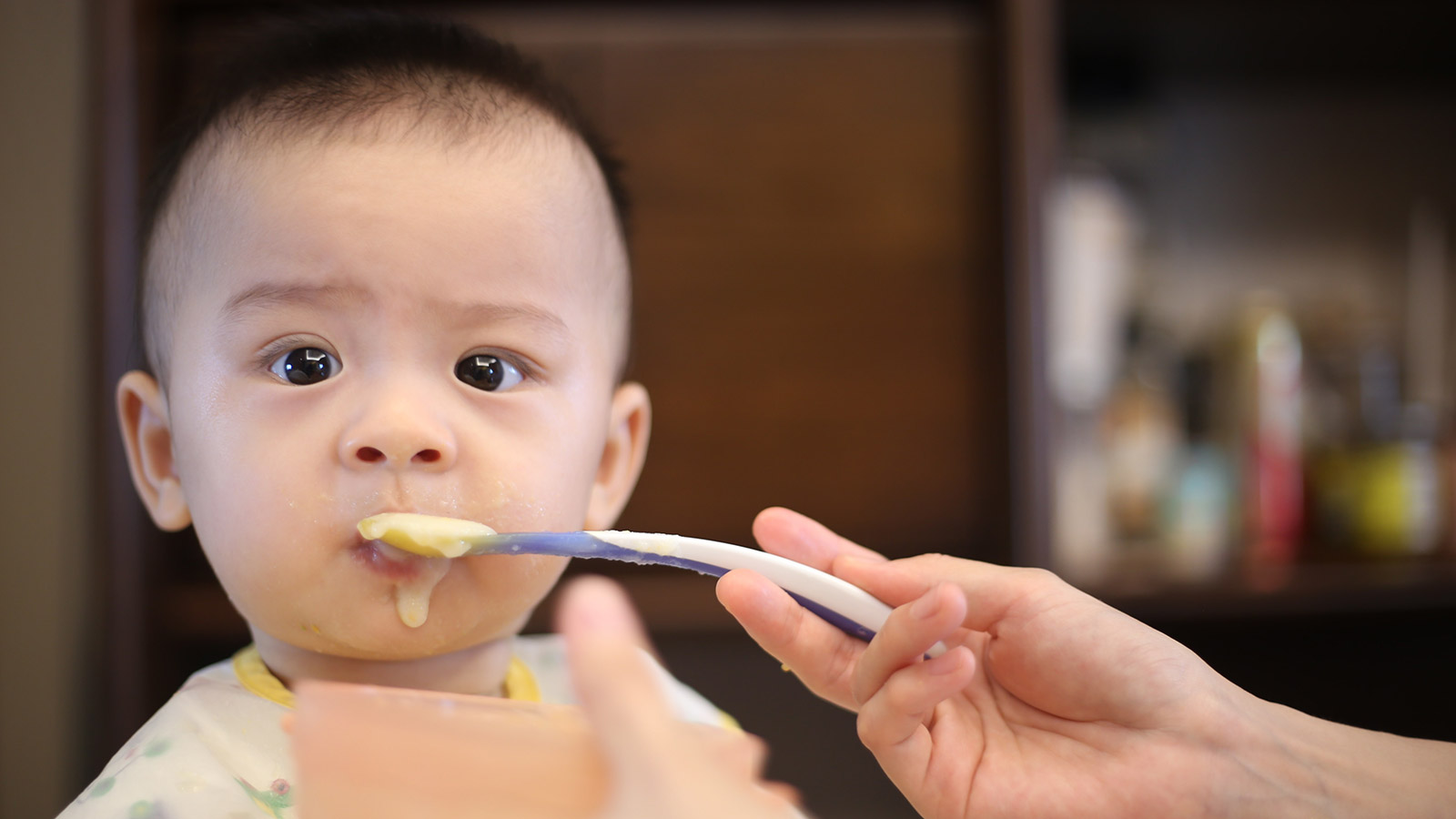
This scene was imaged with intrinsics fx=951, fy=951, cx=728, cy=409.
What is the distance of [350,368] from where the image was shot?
1.42ft

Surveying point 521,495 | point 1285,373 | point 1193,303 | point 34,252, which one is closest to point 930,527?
point 1285,373

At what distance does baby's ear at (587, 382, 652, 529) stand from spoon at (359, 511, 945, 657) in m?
0.13

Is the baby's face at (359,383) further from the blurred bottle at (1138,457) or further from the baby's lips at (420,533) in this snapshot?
the blurred bottle at (1138,457)

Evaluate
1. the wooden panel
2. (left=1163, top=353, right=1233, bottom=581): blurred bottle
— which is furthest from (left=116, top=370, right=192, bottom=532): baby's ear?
(left=1163, top=353, right=1233, bottom=581): blurred bottle

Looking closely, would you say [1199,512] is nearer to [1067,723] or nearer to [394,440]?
[1067,723]

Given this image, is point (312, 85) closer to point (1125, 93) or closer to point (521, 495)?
point (521, 495)

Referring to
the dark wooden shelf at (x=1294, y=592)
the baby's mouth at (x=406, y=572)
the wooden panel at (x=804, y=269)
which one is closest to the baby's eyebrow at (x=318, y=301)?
the baby's mouth at (x=406, y=572)

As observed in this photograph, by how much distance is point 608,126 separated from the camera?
1.05m

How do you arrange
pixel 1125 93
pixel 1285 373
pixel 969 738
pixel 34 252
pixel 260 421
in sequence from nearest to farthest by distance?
pixel 260 421, pixel 969 738, pixel 34 252, pixel 1285 373, pixel 1125 93

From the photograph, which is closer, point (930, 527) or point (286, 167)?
point (286, 167)

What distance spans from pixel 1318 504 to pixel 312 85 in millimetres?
1231

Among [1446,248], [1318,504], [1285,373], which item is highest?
[1446,248]

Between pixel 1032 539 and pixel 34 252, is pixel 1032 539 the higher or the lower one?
the lower one

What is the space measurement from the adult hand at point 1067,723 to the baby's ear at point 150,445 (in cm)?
30
